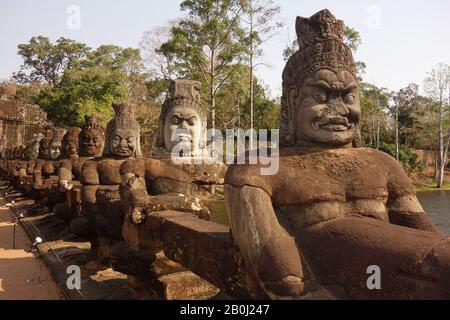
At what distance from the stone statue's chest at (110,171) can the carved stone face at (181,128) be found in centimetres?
110

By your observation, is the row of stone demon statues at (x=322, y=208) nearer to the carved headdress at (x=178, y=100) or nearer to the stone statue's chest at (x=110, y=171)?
the carved headdress at (x=178, y=100)

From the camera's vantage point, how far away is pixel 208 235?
2.66 meters

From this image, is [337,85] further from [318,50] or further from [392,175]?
[392,175]

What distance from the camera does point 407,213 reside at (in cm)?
258

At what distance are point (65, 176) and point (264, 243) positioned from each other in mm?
6188

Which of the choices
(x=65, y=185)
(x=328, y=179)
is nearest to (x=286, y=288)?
(x=328, y=179)

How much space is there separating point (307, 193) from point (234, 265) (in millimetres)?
615

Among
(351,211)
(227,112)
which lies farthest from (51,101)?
(351,211)

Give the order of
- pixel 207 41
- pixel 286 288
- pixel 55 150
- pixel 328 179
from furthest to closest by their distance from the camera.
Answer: pixel 207 41, pixel 55 150, pixel 328 179, pixel 286 288

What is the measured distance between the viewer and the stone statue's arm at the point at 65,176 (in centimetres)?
718

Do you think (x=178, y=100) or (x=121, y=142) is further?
(x=121, y=142)

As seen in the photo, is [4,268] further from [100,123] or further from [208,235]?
[208,235]

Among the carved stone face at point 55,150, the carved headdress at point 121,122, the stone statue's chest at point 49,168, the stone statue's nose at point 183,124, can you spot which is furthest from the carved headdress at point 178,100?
the carved stone face at point 55,150
